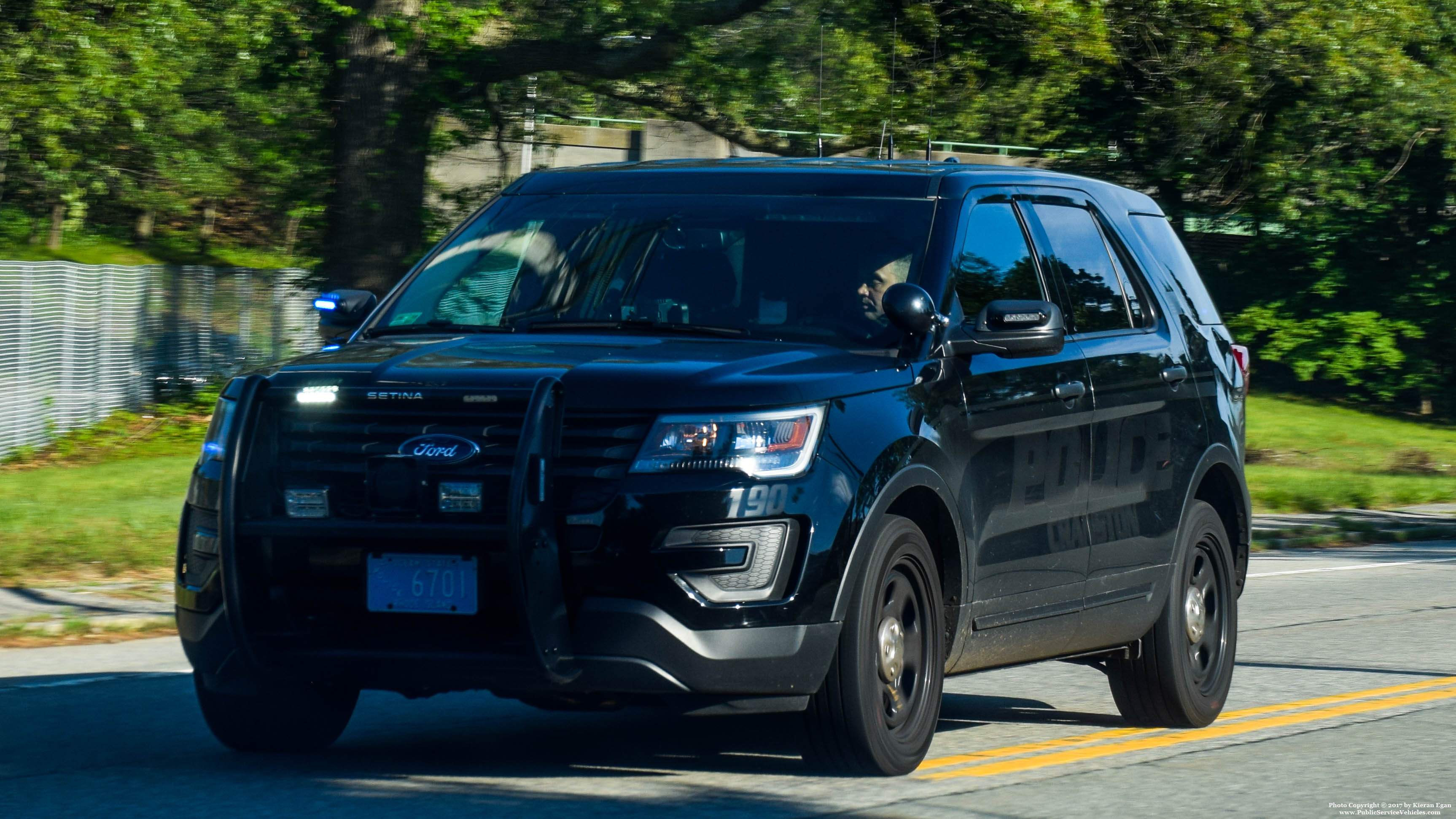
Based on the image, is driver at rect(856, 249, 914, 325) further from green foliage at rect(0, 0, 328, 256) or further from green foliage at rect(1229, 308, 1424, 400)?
green foliage at rect(1229, 308, 1424, 400)

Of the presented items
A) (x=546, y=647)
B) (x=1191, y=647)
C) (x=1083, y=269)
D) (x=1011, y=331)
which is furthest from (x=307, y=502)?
(x=1191, y=647)

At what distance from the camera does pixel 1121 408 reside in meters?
7.03

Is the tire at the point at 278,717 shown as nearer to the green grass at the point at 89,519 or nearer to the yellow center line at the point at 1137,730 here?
the yellow center line at the point at 1137,730

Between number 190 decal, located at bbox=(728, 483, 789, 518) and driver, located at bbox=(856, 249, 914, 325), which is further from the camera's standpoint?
driver, located at bbox=(856, 249, 914, 325)

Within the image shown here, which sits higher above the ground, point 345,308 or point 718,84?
point 718,84

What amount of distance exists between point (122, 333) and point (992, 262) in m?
16.8

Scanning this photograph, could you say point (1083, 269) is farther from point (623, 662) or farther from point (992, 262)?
point (623, 662)

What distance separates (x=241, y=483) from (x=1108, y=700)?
4117 mm

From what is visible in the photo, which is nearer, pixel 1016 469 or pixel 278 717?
pixel 278 717

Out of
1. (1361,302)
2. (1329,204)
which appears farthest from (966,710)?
(1361,302)

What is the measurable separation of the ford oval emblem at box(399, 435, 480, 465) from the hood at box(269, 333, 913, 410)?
151 mm

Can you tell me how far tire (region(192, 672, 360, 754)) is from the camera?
617 centimetres

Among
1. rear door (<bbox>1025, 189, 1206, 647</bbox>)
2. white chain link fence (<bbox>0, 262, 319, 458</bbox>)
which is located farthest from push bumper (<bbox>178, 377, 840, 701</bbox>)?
white chain link fence (<bbox>0, 262, 319, 458</bbox>)

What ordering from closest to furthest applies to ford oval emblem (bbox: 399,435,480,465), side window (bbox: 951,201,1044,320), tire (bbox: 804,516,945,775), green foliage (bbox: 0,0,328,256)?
1. ford oval emblem (bbox: 399,435,480,465)
2. tire (bbox: 804,516,945,775)
3. side window (bbox: 951,201,1044,320)
4. green foliage (bbox: 0,0,328,256)
